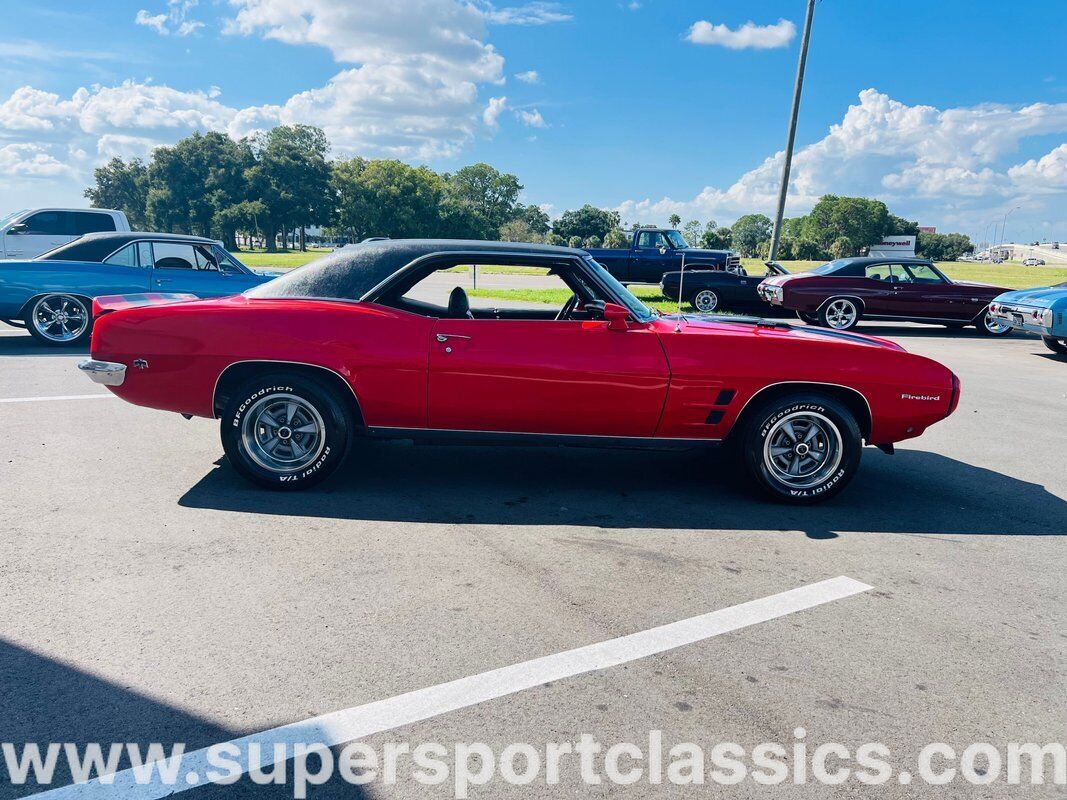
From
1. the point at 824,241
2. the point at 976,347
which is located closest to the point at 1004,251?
the point at 824,241

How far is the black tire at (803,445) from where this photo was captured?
4758 mm

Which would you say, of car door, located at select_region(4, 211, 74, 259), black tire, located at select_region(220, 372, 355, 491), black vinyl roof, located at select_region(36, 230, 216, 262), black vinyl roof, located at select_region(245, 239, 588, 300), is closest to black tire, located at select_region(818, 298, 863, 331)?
black vinyl roof, located at select_region(245, 239, 588, 300)

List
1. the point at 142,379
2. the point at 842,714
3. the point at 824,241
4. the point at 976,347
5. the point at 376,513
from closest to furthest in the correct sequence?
the point at 842,714
the point at 376,513
the point at 142,379
the point at 976,347
the point at 824,241

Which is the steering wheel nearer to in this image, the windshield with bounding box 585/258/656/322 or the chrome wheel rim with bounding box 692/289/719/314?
the windshield with bounding box 585/258/656/322

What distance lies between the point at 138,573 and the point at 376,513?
51.7 inches

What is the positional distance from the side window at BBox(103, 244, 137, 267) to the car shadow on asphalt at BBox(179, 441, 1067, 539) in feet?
21.3

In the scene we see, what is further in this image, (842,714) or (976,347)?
(976,347)

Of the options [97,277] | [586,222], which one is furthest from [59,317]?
[586,222]

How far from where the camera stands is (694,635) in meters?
3.13

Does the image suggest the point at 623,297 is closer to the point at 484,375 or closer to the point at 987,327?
the point at 484,375

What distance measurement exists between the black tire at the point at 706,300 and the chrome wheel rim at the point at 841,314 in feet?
8.30

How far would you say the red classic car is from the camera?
15.3 feet

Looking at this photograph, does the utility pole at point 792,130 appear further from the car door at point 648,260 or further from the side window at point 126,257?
the side window at point 126,257

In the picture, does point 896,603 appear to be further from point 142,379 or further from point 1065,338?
point 1065,338
